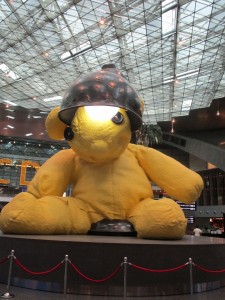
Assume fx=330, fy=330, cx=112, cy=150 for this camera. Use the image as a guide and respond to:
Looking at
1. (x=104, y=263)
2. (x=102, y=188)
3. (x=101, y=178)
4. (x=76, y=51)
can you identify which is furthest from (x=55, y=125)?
(x=76, y=51)

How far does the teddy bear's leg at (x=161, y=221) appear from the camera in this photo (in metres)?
4.30

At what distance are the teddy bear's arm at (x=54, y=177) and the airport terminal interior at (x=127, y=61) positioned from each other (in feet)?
16.1

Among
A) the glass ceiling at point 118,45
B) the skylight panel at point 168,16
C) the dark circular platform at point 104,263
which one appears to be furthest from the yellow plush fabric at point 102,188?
the glass ceiling at point 118,45

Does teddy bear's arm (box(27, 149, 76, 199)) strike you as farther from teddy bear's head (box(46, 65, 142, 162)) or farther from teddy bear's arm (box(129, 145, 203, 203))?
teddy bear's arm (box(129, 145, 203, 203))

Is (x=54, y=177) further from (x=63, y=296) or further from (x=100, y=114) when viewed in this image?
(x=63, y=296)

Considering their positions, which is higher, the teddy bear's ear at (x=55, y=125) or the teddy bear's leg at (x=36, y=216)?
the teddy bear's ear at (x=55, y=125)

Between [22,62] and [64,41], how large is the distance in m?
4.54

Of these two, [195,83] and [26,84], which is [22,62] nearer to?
[26,84]

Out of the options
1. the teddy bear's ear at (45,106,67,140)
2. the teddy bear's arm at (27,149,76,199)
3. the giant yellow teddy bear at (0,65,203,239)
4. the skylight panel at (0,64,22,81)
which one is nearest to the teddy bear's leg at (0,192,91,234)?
the giant yellow teddy bear at (0,65,203,239)

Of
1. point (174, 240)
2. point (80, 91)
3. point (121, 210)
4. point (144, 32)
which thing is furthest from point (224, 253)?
point (144, 32)

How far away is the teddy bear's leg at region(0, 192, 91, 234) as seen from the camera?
435 cm

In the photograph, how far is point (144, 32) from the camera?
63.8 ft

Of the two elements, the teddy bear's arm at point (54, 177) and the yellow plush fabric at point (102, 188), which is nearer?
the yellow plush fabric at point (102, 188)

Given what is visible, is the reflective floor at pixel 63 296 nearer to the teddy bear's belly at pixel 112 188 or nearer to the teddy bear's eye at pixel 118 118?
the teddy bear's belly at pixel 112 188
